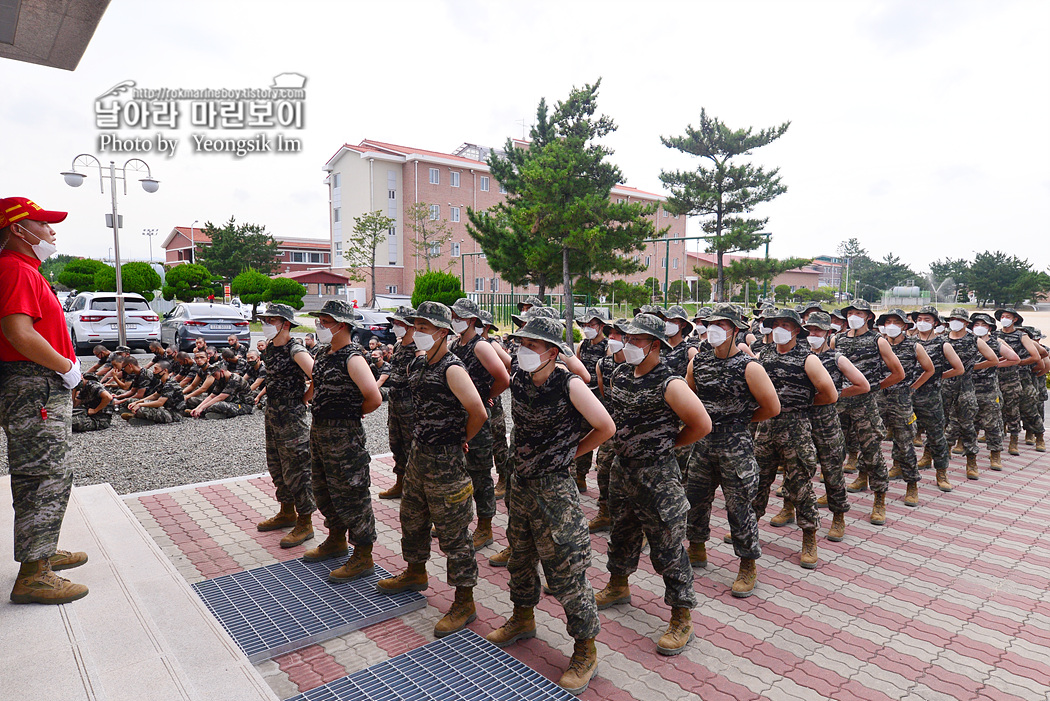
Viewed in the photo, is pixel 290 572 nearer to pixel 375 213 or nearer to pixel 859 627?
pixel 859 627

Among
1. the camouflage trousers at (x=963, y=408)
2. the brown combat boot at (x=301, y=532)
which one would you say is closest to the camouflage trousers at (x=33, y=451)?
the brown combat boot at (x=301, y=532)

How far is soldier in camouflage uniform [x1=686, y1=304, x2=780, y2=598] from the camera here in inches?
173

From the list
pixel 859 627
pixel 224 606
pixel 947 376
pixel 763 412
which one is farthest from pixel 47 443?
pixel 947 376

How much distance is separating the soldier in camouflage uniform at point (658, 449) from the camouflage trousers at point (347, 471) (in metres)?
1.98

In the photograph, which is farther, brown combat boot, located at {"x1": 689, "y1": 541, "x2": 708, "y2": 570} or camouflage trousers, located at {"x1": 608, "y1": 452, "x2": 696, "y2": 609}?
brown combat boot, located at {"x1": 689, "y1": 541, "x2": 708, "y2": 570}

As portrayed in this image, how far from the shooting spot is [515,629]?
388cm

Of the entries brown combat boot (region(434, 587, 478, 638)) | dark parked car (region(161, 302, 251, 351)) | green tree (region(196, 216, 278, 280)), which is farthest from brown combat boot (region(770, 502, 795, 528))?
green tree (region(196, 216, 278, 280))

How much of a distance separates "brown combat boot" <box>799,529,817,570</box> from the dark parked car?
48.7 ft

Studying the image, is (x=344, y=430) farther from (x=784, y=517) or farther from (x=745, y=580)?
(x=784, y=517)

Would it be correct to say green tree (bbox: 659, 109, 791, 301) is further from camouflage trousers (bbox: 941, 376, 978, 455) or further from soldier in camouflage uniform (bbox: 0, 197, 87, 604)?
soldier in camouflage uniform (bbox: 0, 197, 87, 604)

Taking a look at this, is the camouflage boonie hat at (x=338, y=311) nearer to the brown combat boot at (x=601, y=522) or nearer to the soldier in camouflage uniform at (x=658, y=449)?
the soldier in camouflage uniform at (x=658, y=449)

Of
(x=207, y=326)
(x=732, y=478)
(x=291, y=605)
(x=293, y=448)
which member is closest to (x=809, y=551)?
(x=732, y=478)

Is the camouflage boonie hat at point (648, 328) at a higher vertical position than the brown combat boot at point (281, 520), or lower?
higher

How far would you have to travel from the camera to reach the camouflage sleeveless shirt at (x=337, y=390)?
4.58m
